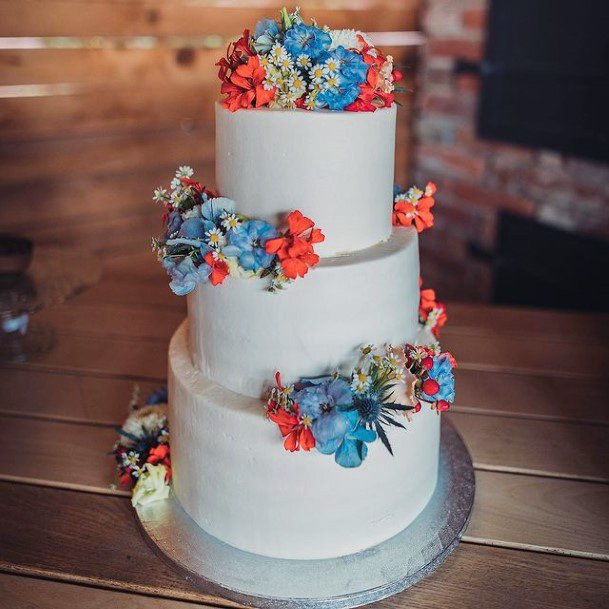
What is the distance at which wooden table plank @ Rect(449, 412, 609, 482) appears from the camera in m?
1.54

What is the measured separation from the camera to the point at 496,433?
1667 mm

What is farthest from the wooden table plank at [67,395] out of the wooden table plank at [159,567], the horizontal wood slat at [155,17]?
the horizontal wood slat at [155,17]

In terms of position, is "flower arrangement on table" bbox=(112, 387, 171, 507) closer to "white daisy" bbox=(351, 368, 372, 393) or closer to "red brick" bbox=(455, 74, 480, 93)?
"white daisy" bbox=(351, 368, 372, 393)

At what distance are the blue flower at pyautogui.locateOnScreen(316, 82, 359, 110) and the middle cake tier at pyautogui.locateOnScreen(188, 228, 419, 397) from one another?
234 millimetres

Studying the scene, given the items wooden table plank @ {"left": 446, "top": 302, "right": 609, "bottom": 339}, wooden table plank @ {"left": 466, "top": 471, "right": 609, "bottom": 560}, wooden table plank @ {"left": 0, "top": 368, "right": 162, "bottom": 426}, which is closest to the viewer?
wooden table plank @ {"left": 466, "top": 471, "right": 609, "bottom": 560}

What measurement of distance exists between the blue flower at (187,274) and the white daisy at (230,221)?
0.07m

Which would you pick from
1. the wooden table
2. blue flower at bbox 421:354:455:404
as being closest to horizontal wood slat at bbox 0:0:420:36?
the wooden table

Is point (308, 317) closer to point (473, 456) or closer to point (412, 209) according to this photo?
point (412, 209)

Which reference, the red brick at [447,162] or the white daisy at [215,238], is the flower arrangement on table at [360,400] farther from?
the red brick at [447,162]

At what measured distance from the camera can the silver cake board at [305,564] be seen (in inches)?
46.4

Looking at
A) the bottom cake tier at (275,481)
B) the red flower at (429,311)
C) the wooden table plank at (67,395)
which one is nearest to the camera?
the bottom cake tier at (275,481)

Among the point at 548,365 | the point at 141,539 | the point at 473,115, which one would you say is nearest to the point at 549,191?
the point at 473,115

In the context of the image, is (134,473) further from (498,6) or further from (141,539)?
(498,6)

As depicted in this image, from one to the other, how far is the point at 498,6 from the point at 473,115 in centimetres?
43
